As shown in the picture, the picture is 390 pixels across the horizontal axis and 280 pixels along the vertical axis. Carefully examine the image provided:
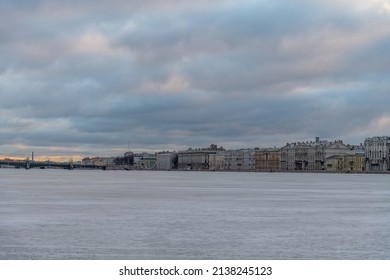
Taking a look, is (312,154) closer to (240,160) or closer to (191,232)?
(240,160)

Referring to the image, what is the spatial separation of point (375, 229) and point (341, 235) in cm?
172

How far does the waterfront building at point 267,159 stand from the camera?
545 feet

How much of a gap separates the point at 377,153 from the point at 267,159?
138 ft

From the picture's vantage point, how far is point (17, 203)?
27.8 metres

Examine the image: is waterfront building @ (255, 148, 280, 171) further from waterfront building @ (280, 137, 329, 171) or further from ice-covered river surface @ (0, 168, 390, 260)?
ice-covered river surface @ (0, 168, 390, 260)

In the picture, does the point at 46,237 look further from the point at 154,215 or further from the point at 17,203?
the point at 17,203

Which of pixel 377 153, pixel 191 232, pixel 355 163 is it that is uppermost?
pixel 377 153

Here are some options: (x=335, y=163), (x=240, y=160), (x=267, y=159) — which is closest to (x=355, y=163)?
(x=335, y=163)

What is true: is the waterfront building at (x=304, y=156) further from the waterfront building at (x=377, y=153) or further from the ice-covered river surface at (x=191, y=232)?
the ice-covered river surface at (x=191, y=232)

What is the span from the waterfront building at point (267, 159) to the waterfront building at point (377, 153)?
33009 mm

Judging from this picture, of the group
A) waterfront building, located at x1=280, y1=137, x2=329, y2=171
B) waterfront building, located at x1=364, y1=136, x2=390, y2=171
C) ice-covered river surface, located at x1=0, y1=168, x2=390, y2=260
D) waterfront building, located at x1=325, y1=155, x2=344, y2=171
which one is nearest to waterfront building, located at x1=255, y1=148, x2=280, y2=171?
waterfront building, located at x1=280, y1=137, x2=329, y2=171

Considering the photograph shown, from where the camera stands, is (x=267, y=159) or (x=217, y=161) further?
(x=217, y=161)

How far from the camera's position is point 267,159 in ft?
559
